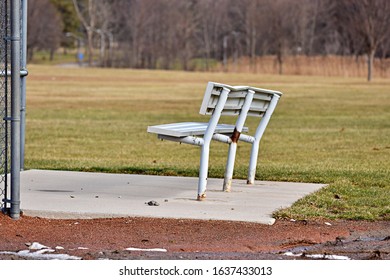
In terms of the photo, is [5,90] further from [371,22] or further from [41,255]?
[371,22]

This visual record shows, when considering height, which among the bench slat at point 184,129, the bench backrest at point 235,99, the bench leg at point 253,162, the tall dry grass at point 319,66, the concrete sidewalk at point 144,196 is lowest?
the tall dry grass at point 319,66

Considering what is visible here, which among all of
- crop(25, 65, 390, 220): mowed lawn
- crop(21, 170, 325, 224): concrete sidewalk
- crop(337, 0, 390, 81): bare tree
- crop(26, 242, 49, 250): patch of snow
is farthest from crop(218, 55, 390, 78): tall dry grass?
crop(26, 242, 49, 250): patch of snow

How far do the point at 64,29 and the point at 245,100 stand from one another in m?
120

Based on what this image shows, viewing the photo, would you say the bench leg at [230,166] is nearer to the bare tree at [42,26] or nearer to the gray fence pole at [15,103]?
the gray fence pole at [15,103]

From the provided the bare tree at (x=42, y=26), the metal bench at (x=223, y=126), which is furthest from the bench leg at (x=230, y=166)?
the bare tree at (x=42, y=26)

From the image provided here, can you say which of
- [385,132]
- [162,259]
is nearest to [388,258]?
[162,259]

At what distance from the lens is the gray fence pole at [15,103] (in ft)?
24.6

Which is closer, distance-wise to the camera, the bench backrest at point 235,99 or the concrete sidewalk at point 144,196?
the concrete sidewalk at point 144,196

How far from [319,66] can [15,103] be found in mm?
80502

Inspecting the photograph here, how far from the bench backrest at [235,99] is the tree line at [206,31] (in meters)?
81.6

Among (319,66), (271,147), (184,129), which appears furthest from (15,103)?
(319,66)

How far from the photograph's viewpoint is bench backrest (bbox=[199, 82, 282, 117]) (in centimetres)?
836

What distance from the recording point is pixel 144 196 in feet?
29.2

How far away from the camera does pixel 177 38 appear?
102812 mm
